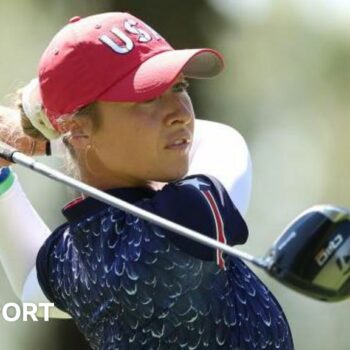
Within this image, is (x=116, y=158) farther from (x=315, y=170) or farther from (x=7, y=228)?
(x=315, y=170)

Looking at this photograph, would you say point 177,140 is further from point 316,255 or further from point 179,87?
point 316,255

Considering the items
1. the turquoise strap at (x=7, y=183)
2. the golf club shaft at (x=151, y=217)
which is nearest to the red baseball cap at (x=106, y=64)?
the golf club shaft at (x=151, y=217)

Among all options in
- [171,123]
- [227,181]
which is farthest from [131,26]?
[227,181]

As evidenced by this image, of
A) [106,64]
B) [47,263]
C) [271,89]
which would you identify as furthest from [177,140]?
[271,89]

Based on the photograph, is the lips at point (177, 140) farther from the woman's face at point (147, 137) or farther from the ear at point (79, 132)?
the ear at point (79, 132)

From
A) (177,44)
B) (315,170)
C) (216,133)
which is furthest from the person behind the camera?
(315,170)

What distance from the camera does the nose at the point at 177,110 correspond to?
1640 mm

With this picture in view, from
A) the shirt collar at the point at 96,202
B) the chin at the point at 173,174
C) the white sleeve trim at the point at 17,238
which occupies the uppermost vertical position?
the chin at the point at 173,174

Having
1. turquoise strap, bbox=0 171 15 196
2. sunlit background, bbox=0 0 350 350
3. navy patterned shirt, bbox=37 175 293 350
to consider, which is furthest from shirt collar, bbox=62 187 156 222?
sunlit background, bbox=0 0 350 350

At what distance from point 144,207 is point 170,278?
95mm

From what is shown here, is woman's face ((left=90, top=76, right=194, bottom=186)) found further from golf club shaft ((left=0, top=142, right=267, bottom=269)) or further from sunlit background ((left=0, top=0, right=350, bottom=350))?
sunlit background ((left=0, top=0, right=350, bottom=350))

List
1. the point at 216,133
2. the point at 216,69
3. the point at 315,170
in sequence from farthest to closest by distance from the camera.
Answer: the point at 315,170, the point at 216,133, the point at 216,69

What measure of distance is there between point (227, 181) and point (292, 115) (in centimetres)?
207

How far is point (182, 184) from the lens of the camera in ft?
5.37
